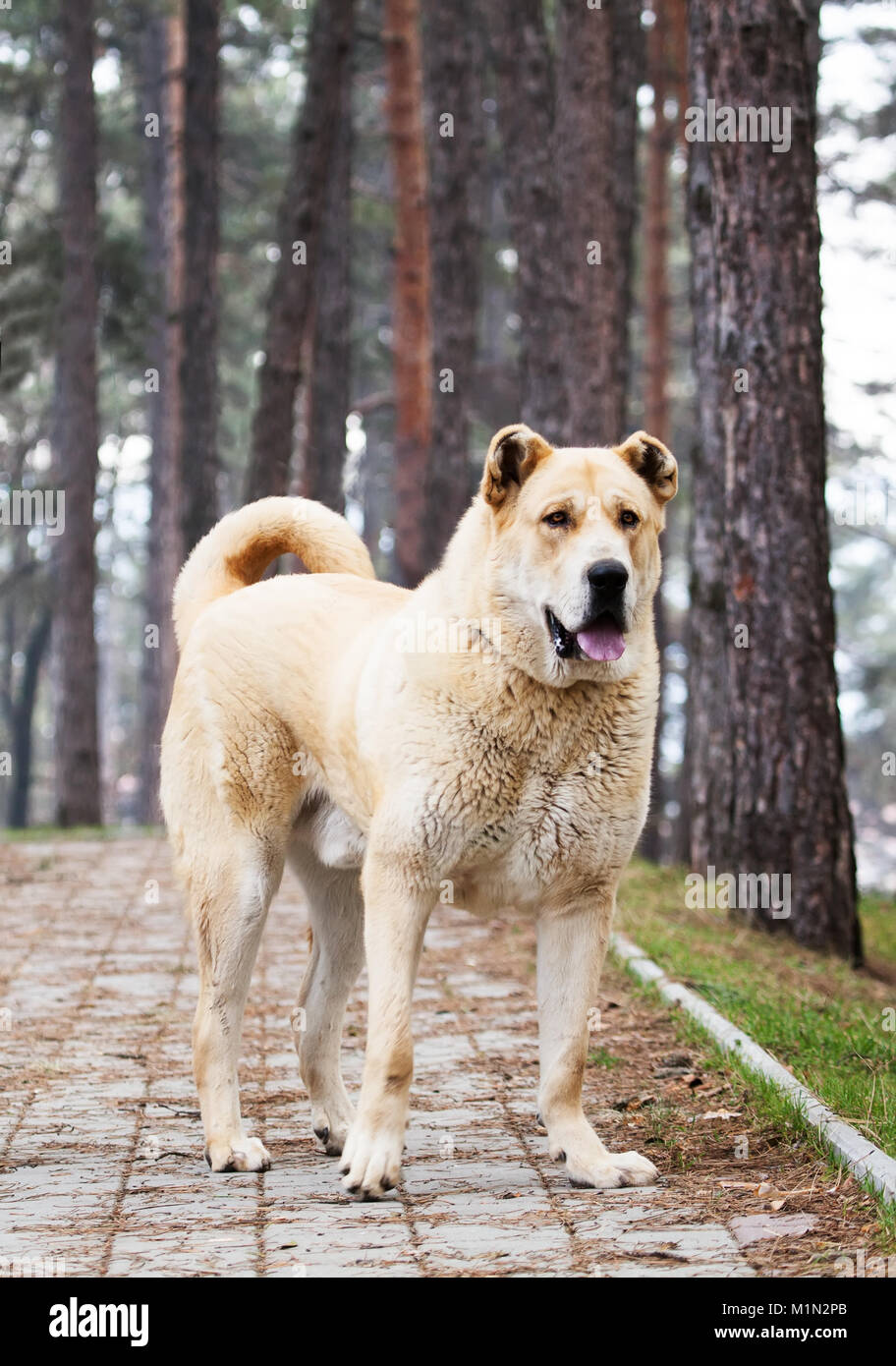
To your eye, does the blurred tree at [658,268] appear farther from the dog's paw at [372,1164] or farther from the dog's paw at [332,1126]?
the dog's paw at [372,1164]

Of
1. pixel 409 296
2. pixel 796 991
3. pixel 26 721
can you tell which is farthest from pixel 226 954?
pixel 26 721

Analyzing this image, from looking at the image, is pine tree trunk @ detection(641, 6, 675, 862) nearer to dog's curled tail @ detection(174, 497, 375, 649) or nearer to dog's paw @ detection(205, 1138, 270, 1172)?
dog's curled tail @ detection(174, 497, 375, 649)

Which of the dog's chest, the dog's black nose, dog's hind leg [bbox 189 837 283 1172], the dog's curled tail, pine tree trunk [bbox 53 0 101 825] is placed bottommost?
dog's hind leg [bbox 189 837 283 1172]

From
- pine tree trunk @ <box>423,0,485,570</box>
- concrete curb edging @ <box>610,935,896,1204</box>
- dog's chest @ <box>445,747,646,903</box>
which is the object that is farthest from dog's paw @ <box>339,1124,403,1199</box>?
pine tree trunk @ <box>423,0,485,570</box>

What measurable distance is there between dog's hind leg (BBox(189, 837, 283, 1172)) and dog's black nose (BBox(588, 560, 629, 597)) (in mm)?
1529

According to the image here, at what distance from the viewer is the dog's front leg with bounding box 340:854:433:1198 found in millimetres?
4633

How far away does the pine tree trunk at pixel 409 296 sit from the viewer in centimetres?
2081

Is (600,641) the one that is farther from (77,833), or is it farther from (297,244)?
(77,833)

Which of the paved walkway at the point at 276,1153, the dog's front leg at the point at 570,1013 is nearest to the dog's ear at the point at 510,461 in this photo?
the dog's front leg at the point at 570,1013

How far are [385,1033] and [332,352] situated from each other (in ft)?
55.4

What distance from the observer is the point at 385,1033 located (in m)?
4.67

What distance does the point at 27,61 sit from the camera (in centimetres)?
2881

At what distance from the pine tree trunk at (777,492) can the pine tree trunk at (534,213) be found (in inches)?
168

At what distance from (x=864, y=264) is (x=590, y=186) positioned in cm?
1585
